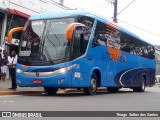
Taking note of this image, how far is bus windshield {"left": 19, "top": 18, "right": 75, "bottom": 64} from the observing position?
1603 centimetres

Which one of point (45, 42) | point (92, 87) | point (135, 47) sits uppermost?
point (135, 47)

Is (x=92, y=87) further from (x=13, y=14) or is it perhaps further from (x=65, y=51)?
(x=13, y=14)

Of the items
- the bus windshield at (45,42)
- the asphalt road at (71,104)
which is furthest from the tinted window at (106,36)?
the asphalt road at (71,104)

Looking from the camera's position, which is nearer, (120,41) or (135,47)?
(120,41)

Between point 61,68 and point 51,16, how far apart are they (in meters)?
2.50

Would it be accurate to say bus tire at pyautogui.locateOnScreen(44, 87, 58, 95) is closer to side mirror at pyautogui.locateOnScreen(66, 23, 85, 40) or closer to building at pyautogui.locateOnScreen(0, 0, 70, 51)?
side mirror at pyautogui.locateOnScreen(66, 23, 85, 40)

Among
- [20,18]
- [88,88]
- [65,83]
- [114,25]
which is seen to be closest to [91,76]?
[88,88]

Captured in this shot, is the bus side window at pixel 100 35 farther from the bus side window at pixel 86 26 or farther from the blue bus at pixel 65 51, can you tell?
the bus side window at pixel 86 26

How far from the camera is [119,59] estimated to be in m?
21.7

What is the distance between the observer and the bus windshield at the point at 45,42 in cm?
1603

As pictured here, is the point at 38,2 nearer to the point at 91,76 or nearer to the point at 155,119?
the point at 91,76

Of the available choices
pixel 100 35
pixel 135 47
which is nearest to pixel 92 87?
pixel 100 35

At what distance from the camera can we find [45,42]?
53.7ft

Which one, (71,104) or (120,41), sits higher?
(120,41)
